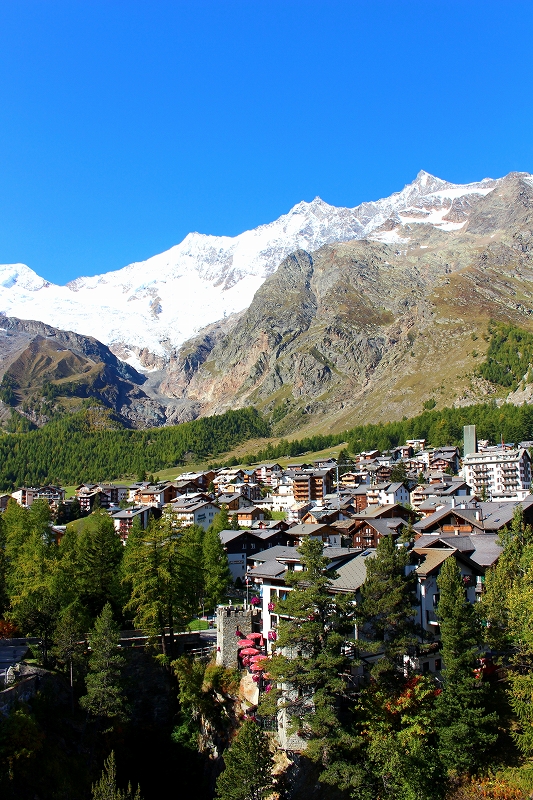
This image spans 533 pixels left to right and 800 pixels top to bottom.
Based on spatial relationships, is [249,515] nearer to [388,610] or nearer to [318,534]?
[318,534]

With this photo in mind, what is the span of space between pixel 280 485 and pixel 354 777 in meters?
125

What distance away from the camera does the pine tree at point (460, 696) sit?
3384 cm

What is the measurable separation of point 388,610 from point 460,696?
19.2 ft

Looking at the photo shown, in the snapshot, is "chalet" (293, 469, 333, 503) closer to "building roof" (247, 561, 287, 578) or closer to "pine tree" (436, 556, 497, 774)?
"building roof" (247, 561, 287, 578)

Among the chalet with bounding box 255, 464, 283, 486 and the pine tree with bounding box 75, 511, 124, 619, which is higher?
the pine tree with bounding box 75, 511, 124, 619

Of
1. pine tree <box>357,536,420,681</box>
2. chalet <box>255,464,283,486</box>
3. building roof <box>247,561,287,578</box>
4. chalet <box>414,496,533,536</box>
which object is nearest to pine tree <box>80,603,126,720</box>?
building roof <box>247,561,287,578</box>

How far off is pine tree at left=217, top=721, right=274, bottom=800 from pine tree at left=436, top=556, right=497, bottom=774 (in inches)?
402

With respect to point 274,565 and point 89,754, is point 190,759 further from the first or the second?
point 274,565

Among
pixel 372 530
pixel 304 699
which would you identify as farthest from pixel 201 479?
pixel 304 699

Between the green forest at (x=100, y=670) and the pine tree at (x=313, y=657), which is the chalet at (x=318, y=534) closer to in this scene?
the green forest at (x=100, y=670)

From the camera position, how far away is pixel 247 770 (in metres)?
36.0

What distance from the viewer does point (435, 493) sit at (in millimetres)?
108000

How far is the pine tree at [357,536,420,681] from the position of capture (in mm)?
36781

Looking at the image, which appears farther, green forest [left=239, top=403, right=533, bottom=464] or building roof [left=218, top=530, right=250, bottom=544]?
green forest [left=239, top=403, right=533, bottom=464]
